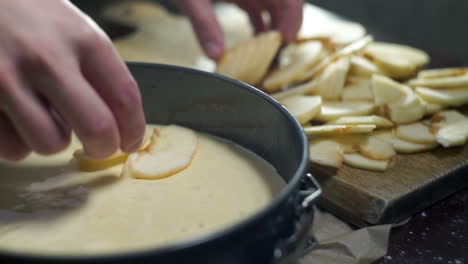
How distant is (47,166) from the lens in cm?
94

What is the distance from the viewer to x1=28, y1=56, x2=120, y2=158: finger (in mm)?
Result: 648

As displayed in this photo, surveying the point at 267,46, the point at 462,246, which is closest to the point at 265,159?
the point at 462,246

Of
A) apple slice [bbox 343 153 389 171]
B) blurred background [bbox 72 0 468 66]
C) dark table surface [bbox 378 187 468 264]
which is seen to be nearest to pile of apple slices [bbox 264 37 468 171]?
apple slice [bbox 343 153 389 171]

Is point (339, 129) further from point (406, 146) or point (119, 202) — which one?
point (119, 202)

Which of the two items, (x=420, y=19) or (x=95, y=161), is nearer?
(x=95, y=161)

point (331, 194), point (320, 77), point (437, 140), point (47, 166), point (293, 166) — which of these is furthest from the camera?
point (320, 77)

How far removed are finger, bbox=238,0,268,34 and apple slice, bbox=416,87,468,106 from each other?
21.1 inches

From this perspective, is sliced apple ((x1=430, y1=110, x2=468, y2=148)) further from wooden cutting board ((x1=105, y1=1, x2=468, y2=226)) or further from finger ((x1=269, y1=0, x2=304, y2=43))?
finger ((x1=269, y1=0, x2=304, y2=43))

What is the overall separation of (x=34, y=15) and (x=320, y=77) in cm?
83

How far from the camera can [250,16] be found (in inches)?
65.1

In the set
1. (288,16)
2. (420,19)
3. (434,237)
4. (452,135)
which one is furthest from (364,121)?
(420,19)

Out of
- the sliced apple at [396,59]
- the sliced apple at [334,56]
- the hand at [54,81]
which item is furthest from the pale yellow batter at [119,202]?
the sliced apple at [396,59]

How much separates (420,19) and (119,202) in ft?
7.43

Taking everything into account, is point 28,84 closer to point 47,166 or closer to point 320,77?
point 47,166
